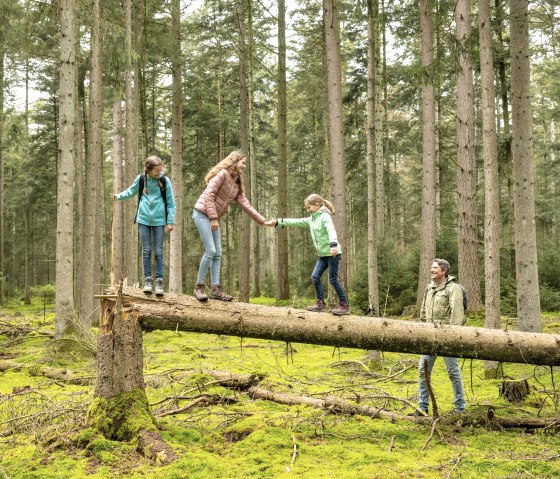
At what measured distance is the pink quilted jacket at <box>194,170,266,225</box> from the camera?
21.1 ft

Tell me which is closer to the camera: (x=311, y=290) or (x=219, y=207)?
(x=219, y=207)

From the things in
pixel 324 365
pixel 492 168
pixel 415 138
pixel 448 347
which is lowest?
pixel 324 365

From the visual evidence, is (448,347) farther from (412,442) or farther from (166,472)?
(166,472)

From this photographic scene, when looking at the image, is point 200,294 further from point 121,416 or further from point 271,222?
point 121,416

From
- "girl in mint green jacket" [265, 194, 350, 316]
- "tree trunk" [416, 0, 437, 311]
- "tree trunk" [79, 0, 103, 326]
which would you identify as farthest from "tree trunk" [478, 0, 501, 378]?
"tree trunk" [79, 0, 103, 326]

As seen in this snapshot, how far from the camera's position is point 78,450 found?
5195mm

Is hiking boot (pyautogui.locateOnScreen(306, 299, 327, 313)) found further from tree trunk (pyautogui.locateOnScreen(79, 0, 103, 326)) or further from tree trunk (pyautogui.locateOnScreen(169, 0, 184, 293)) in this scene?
tree trunk (pyautogui.locateOnScreen(169, 0, 184, 293))

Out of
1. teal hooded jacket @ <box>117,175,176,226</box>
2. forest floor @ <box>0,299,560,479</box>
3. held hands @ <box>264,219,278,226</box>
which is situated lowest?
forest floor @ <box>0,299,560,479</box>

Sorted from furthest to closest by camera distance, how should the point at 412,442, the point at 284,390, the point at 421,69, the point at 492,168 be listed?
1. the point at 421,69
2. the point at 492,168
3. the point at 284,390
4. the point at 412,442

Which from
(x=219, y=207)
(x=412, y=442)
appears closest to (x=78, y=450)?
(x=219, y=207)

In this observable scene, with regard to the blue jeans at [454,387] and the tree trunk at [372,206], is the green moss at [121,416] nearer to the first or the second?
the blue jeans at [454,387]

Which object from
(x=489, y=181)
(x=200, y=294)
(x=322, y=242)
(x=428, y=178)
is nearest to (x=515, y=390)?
(x=489, y=181)

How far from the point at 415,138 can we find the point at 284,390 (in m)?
24.5

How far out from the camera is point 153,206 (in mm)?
6316
